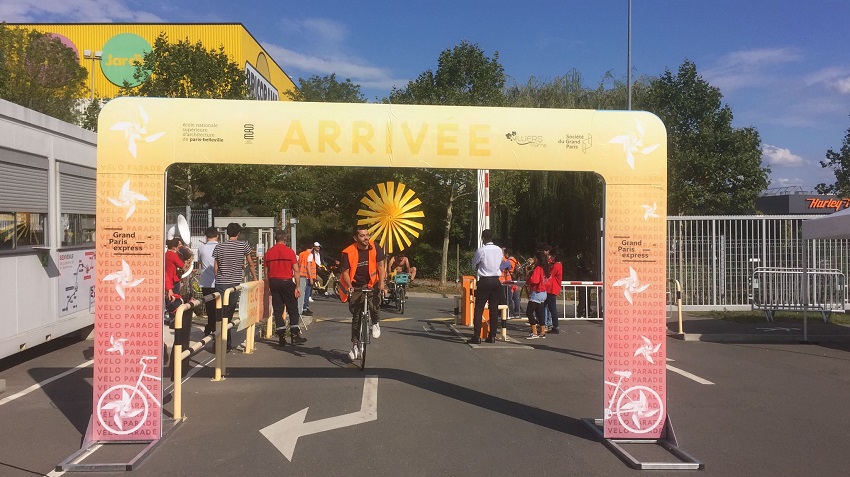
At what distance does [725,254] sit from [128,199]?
1473cm

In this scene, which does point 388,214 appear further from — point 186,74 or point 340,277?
point 186,74

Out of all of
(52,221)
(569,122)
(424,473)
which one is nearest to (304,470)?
(424,473)

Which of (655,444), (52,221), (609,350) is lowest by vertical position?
(655,444)

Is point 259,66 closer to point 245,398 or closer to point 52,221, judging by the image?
point 52,221

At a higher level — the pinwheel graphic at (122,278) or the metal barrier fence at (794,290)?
the pinwheel graphic at (122,278)

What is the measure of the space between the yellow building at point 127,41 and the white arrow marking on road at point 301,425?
45.3m

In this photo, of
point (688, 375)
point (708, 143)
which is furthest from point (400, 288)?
point (708, 143)

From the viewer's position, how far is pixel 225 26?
49781 millimetres

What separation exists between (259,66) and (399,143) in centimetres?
5215

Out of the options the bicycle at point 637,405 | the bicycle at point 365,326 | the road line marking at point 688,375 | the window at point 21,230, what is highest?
the window at point 21,230

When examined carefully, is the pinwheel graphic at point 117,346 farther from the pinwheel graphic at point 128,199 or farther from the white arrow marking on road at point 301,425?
the white arrow marking on road at point 301,425

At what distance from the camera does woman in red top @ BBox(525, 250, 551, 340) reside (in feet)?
42.8

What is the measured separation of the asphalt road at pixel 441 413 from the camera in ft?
18.9

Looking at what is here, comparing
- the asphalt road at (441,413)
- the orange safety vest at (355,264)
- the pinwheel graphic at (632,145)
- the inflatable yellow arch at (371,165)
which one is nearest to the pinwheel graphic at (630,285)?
the inflatable yellow arch at (371,165)
